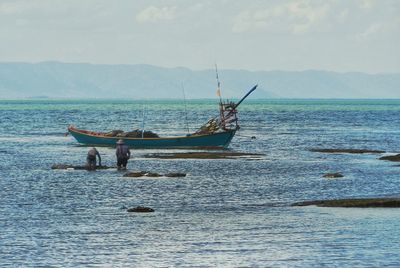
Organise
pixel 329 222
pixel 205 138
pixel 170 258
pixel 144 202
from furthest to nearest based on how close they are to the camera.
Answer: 1. pixel 205 138
2. pixel 144 202
3. pixel 329 222
4. pixel 170 258

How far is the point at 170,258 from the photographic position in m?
27.0

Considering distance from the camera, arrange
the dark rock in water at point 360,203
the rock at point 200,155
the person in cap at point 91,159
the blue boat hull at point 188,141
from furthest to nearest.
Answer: the blue boat hull at point 188,141, the rock at point 200,155, the person in cap at point 91,159, the dark rock in water at point 360,203

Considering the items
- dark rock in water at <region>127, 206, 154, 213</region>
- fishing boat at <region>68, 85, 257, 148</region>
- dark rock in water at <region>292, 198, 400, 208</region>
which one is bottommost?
dark rock in water at <region>292, 198, 400, 208</region>

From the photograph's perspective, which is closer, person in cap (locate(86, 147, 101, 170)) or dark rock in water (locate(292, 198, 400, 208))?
dark rock in water (locate(292, 198, 400, 208))

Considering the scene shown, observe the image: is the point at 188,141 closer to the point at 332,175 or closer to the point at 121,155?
the point at 121,155

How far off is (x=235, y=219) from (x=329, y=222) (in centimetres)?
378

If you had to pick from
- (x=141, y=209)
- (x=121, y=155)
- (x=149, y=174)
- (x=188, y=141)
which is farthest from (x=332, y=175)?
(x=188, y=141)

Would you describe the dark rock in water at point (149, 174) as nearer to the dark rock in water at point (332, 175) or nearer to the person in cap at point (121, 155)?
the person in cap at point (121, 155)

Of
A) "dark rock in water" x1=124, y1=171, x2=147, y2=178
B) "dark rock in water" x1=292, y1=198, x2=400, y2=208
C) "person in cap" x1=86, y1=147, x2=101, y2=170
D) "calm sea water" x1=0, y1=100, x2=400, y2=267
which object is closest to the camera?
"calm sea water" x1=0, y1=100, x2=400, y2=267

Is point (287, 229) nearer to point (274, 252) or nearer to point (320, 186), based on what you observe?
point (274, 252)

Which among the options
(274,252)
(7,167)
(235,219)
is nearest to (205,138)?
(7,167)

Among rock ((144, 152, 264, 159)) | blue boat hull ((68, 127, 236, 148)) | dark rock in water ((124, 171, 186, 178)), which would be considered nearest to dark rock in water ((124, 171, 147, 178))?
dark rock in water ((124, 171, 186, 178))

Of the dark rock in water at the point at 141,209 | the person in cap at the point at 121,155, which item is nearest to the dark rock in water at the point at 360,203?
the dark rock in water at the point at 141,209

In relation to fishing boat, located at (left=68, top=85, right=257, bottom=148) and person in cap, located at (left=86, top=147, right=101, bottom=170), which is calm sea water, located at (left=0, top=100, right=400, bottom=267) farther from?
fishing boat, located at (left=68, top=85, right=257, bottom=148)
